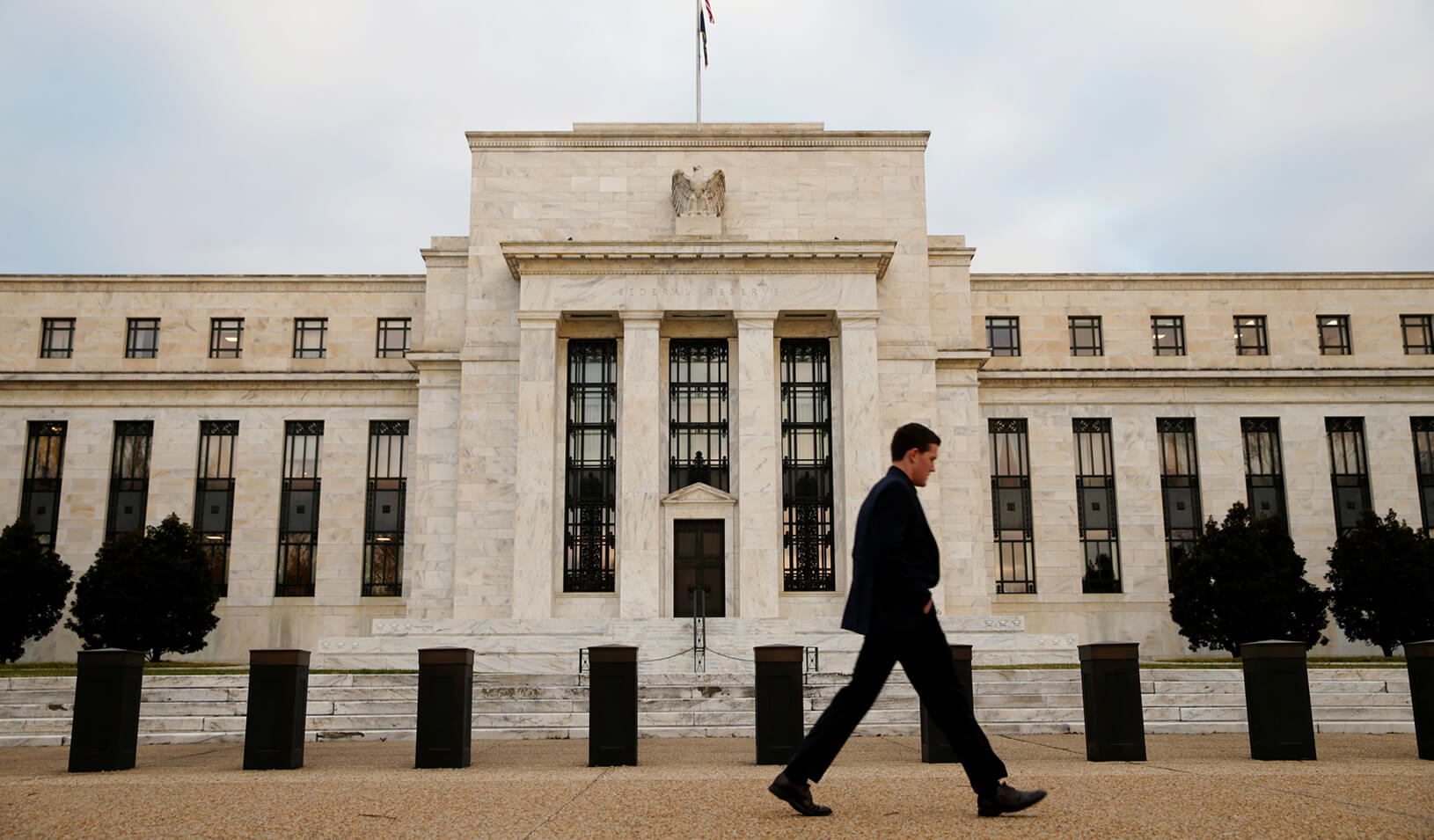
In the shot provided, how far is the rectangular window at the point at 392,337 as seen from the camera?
4122 centimetres

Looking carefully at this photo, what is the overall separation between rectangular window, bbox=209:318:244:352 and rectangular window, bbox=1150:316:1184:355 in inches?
1264

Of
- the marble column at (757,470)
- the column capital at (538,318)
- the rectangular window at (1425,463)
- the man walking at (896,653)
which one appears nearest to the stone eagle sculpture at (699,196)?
the marble column at (757,470)

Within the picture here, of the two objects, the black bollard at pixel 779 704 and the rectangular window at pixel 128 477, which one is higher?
the rectangular window at pixel 128 477

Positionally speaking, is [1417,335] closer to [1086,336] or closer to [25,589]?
[1086,336]

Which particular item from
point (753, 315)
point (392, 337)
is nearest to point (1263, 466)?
point (753, 315)

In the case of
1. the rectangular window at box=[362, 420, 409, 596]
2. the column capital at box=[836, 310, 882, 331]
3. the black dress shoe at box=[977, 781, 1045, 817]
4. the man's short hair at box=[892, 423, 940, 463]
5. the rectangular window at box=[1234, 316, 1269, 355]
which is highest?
the rectangular window at box=[1234, 316, 1269, 355]

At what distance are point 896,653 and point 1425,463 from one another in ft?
131

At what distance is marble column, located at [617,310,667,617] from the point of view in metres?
33.6

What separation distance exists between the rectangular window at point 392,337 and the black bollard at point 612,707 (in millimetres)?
30224

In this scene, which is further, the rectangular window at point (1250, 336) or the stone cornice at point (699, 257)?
the rectangular window at point (1250, 336)

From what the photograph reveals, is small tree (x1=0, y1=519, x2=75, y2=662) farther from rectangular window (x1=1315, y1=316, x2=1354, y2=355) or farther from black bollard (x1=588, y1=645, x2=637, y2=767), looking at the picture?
rectangular window (x1=1315, y1=316, x2=1354, y2=355)

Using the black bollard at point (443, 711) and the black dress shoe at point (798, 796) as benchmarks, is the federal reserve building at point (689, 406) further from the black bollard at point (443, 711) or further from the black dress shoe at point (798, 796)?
the black dress shoe at point (798, 796)

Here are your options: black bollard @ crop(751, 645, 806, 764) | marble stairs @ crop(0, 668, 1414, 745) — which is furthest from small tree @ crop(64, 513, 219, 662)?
black bollard @ crop(751, 645, 806, 764)

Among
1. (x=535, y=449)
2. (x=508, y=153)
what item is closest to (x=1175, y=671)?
(x=535, y=449)
